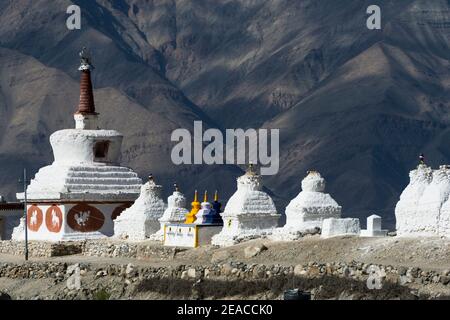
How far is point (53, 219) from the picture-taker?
6222 cm

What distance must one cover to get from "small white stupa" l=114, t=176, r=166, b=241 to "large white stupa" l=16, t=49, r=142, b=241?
2.66 meters

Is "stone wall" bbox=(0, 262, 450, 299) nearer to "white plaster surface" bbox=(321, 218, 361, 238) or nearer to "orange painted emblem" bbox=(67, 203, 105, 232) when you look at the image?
"white plaster surface" bbox=(321, 218, 361, 238)

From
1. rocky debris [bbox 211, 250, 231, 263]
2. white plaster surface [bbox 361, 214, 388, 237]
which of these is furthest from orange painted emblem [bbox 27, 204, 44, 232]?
white plaster surface [bbox 361, 214, 388, 237]

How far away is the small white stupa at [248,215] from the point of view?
53344mm

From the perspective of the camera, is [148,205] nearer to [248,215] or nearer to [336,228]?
[248,215]

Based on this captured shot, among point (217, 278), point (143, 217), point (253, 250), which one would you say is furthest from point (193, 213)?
point (217, 278)

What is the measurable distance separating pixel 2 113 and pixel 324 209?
134557 mm

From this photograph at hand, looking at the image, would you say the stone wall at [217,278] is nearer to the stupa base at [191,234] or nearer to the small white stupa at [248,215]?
the stupa base at [191,234]

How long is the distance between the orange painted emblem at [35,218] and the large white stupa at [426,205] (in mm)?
19195

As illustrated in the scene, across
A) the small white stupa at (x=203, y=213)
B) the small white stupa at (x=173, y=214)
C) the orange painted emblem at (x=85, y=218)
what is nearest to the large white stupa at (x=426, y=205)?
the small white stupa at (x=203, y=213)
